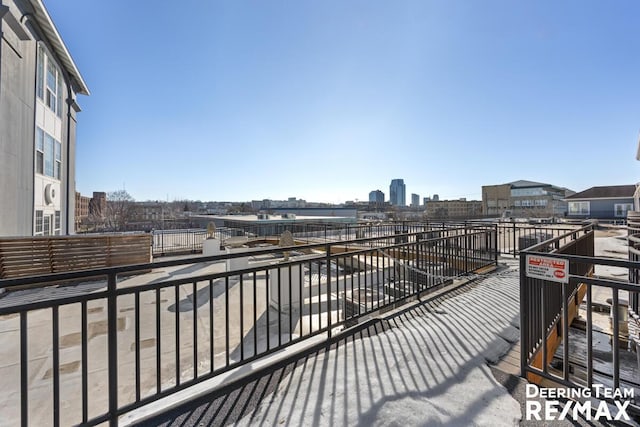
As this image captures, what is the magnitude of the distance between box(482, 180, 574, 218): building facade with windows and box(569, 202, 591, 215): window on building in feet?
40.8

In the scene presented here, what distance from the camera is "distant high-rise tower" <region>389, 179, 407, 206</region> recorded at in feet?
543

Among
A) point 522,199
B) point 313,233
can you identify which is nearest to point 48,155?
point 313,233

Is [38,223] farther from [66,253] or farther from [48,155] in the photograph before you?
[66,253]

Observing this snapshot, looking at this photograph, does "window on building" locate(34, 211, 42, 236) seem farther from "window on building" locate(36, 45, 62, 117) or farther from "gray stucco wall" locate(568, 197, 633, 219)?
"gray stucco wall" locate(568, 197, 633, 219)

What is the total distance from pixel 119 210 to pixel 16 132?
4007cm

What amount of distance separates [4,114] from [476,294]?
43.1 ft

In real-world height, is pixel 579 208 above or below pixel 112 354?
above

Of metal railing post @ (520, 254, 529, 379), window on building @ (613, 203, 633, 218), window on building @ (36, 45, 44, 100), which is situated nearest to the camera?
metal railing post @ (520, 254, 529, 379)

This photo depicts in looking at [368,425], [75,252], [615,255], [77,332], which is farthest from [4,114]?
[615,255]

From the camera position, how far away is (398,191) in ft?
553

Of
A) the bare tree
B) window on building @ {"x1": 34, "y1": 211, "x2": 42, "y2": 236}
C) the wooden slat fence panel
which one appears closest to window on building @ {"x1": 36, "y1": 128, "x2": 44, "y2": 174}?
window on building @ {"x1": 34, "y1": 211, "x2": 42, "y2": 236}

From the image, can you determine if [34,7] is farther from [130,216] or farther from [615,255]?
[130,216]

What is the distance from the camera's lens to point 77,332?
458cm

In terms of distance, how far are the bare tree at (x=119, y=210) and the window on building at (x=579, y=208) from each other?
200 ft
